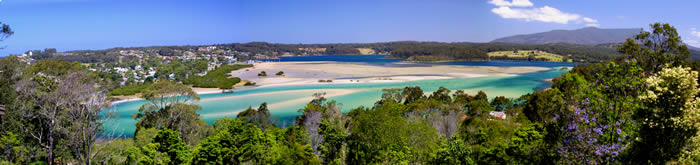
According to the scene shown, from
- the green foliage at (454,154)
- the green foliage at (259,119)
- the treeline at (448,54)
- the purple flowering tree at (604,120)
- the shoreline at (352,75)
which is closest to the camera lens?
the purple flowering tree at (604,120)

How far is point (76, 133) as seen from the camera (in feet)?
39.9

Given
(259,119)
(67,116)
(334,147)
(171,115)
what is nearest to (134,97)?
(259,119)

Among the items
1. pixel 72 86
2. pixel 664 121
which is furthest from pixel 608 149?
pixel 72 86

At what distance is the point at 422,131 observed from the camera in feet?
45.3

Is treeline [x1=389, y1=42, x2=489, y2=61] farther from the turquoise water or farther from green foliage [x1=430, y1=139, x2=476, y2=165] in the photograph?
green foliage [x1=430, y1=139, x2=476, y2=165]

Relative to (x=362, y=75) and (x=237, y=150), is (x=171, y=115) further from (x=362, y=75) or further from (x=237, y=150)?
(x=362, y=75)

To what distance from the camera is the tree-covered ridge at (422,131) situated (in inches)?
193

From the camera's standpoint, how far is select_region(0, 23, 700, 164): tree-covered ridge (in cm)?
489

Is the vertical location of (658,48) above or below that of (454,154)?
above

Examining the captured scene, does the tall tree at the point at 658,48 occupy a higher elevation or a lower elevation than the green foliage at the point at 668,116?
higher

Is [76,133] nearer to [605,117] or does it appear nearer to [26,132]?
[26,132]

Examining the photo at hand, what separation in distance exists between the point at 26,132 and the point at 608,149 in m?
18.4

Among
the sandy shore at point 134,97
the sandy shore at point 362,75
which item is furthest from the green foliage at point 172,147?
the sandy shore at point 362,75

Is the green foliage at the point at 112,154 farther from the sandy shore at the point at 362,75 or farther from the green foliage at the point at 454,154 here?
the sandy shore at the point at 362,75
